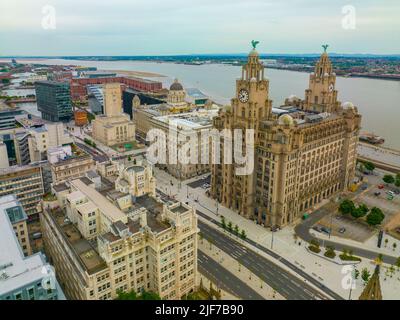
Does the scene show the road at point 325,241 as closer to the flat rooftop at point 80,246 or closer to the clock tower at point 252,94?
the clock tower at point 252,94

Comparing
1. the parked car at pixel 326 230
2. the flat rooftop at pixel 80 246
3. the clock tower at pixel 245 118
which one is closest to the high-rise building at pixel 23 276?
the flat rooftop at pixel 80 246

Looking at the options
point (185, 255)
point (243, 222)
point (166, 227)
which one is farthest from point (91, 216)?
point (243, 222)

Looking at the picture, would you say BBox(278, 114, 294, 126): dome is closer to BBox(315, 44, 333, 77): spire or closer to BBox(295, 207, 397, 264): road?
BBox(295, 207, 397, 264): road

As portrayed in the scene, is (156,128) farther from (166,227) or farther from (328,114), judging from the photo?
(166,227)

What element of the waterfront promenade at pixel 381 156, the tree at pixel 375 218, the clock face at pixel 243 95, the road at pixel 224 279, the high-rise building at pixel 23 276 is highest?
the clock face at pixel 243 95

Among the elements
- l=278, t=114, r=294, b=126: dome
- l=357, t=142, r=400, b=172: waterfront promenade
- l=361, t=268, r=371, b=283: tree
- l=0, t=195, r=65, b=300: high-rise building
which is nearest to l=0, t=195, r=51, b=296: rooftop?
l=0, t=195, r=65, b=300: high-rise building

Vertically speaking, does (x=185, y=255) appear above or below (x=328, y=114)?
below
